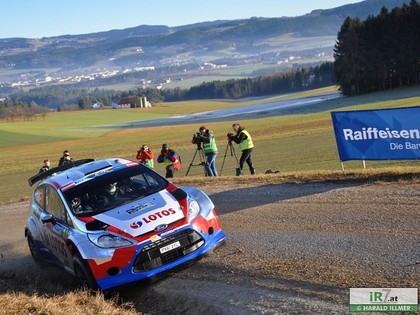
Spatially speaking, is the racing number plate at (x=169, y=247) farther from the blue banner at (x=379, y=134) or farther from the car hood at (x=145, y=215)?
the blue banner at (x=379, y=134)

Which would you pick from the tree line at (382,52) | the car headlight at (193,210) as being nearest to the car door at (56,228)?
the car headlight at (193,210)

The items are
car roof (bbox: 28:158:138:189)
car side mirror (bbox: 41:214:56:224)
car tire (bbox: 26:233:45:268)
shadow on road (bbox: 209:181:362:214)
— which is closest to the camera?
car side mirror (bbox: 41:214:56:224)

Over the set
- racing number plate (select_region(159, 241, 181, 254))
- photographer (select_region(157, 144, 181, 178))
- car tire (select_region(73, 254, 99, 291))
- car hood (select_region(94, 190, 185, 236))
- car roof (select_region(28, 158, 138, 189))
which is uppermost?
car roof (select_region(28, 158, 138, 189))

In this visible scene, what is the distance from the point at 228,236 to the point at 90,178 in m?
2.35

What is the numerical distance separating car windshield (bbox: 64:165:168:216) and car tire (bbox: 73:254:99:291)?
679mm

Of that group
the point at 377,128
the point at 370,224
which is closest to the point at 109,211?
the point at 370,224

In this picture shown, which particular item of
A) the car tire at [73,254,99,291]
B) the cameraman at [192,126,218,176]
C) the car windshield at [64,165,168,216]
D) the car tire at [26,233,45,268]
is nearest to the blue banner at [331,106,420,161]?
the car windshield at [64,165,168,216]

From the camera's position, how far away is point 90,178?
878cm

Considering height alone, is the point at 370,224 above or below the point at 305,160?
above

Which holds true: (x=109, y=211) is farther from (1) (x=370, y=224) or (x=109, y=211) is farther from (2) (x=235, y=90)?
(2) (x=235, y=90)

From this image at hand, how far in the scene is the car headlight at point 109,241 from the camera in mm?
7280

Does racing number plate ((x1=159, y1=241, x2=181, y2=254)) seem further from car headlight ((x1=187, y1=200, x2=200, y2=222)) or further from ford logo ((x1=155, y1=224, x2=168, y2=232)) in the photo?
car headlight ((x1=187, y1=200, x2=200, y2=222))

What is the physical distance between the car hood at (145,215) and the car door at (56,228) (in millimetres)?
701

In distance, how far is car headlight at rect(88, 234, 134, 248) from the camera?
728 cm
